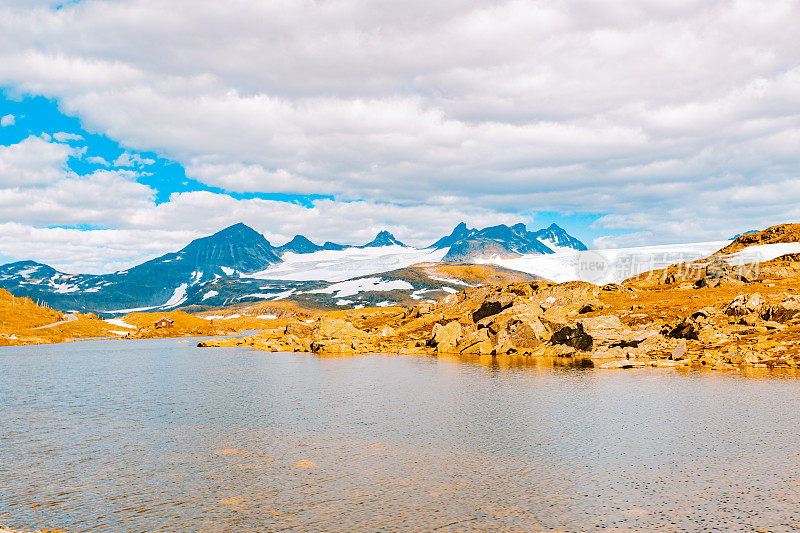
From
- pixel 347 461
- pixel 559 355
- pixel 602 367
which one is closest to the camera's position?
pixel 347 461

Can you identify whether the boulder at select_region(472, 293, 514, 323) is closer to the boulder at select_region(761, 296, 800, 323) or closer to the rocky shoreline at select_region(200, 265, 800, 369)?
the rocky shoreline at select_region(200, 265, 800, 369)

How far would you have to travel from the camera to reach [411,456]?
42125 millimetres

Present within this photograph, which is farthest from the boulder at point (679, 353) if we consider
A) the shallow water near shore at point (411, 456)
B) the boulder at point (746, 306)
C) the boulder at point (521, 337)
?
the boulder at point (521, 337)

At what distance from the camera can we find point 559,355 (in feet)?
395

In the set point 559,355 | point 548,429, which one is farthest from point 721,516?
point 559,355

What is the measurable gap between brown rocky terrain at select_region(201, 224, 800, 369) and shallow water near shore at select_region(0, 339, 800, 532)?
83.3 feet

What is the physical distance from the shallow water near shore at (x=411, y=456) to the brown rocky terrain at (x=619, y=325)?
2538cm

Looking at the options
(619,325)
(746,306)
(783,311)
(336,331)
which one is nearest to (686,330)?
(746,306)

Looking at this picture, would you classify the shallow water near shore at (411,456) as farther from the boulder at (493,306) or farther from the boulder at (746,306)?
the boulder at (493,306)

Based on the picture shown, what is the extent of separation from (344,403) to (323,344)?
87604mm

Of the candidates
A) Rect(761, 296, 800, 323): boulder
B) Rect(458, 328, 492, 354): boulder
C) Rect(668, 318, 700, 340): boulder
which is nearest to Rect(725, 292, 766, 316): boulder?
Rect(761, 296, 800, 323): boulder

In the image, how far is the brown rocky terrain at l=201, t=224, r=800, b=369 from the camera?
104 m

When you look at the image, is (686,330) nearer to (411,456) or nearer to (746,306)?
(746,306)

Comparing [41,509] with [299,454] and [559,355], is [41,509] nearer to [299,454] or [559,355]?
[299,454]
